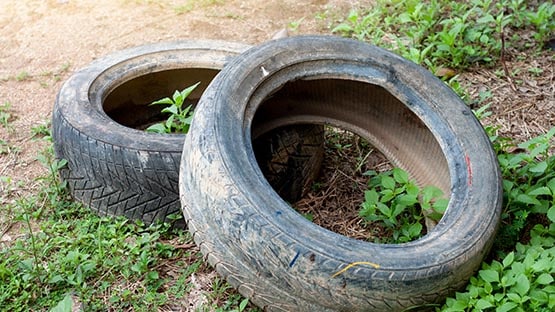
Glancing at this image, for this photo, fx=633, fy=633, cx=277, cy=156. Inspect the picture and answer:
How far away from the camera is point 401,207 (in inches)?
131

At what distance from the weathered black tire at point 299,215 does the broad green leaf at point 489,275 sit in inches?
2.7

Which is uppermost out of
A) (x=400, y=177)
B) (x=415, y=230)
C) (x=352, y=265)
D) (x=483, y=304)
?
(x=352, y=265)

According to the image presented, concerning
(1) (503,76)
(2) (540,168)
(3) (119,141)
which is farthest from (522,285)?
(1) (503,76)

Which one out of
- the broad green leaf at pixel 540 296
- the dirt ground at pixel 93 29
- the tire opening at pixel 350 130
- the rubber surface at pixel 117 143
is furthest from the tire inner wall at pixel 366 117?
the dirt ground at pixel 93 29

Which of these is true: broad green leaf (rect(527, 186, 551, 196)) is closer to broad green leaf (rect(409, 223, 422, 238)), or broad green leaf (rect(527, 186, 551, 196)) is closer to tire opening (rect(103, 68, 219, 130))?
broad green leaf (rect(409, 223, 422, 238))

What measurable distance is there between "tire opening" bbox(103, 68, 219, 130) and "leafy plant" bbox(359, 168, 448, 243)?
1551mm

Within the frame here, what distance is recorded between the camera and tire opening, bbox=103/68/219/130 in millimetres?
4312

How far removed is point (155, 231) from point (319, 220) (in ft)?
3.09

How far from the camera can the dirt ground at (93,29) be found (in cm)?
495

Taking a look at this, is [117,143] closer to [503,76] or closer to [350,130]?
[350,130]

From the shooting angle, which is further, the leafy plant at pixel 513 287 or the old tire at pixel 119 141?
the old tire at pixel 119 141

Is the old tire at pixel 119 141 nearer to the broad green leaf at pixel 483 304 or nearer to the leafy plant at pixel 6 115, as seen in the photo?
the leafy plant at pixel 6 115

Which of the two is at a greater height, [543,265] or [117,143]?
[117,143]

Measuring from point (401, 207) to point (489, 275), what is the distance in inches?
24.5
